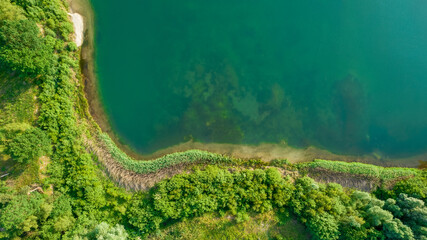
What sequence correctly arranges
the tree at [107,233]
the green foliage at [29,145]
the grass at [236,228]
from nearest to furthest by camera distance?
the tree at [107,233] → the green foliage at [29,145] → the grass at [236,228]

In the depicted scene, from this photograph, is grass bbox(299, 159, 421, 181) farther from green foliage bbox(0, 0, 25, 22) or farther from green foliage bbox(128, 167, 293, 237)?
green foliage bbox(0, 0, 25, 22)

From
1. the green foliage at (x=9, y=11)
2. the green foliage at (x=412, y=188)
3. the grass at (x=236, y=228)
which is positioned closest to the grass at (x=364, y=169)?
the green foliage at (x=412, y=188)

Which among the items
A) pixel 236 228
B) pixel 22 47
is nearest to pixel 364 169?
pixel 236 228

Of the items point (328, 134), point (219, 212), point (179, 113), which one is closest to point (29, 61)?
point (179, 113)

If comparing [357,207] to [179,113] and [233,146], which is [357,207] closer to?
[233,146]

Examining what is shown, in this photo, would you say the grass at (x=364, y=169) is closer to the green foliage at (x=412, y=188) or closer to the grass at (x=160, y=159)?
the green foliage at (x=412, y=188)

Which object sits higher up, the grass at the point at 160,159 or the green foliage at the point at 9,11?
the green foliage at the point at 9,11

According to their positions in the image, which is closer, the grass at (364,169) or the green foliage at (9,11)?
the green foliage at (9,11)
